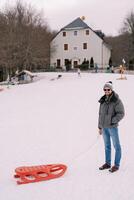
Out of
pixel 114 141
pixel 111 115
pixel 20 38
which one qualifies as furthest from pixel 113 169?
pixel 20 38

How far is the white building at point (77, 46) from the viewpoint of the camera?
6600 cm

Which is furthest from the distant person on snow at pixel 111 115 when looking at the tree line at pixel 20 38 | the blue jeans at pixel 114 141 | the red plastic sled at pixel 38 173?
the tree line at pixel 20 38

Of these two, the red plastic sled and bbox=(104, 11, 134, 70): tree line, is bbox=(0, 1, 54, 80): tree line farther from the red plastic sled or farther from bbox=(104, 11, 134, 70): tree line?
the red plastic sled

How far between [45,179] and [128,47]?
6287 cm

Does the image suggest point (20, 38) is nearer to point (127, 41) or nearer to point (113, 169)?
point (127, 41)

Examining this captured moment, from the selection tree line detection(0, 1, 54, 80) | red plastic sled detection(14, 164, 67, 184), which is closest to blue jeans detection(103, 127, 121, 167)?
red plastic sled detection(14, 164, 67, 184)

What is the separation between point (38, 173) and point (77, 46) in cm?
6080

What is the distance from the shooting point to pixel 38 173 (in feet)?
24.8

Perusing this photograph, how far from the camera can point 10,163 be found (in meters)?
9.28

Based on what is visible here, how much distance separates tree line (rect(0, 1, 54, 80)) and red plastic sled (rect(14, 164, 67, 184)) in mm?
38693

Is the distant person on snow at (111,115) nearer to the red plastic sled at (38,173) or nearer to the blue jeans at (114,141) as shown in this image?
the blue jeans at (114,141)

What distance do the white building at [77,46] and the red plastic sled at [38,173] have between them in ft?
191

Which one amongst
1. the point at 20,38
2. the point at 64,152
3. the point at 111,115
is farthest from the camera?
the point at 20,38

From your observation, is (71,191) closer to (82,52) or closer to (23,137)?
(23,137)
